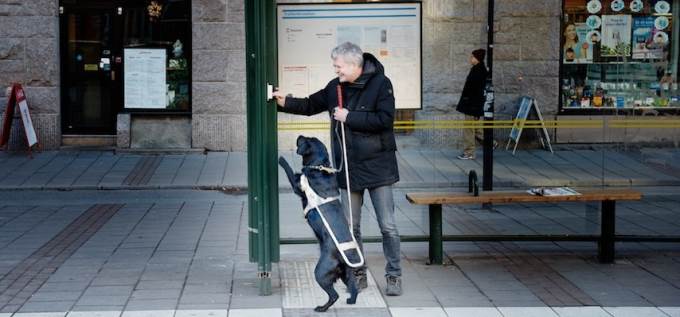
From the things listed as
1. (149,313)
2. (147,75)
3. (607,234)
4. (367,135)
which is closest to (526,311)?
Result: (367,135)

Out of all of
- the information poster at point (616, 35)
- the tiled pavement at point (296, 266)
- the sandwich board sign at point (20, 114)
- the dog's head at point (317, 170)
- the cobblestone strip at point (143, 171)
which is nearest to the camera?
the dog's head at point (317, 170)

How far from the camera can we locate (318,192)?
23.1ft

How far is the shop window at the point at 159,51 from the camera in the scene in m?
16.3

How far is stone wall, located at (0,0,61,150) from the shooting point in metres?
15.8

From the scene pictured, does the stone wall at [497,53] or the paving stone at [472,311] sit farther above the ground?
the stone wall at [497,53]

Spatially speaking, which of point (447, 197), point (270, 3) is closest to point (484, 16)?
→ point (447, 197)

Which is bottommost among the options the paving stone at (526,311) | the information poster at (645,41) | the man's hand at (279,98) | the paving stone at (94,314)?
the paving stone at (526,311)

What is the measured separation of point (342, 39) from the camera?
340 inches

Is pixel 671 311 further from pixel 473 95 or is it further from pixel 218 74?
pixel 218 74

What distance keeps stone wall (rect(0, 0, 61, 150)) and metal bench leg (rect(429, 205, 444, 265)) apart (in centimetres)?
890

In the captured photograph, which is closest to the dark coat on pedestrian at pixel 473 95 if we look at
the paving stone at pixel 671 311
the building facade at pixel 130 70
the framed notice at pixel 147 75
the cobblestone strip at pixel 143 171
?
the paving stone at pixel 671 311

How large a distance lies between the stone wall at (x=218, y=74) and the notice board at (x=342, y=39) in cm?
730

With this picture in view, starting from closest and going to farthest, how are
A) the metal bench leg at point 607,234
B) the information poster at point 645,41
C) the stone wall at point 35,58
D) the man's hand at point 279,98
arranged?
the man's hand at point 279,98 < the metal bench leg at point 607,234 < the information poster at point 645,41 < the stone wall at point 35,58

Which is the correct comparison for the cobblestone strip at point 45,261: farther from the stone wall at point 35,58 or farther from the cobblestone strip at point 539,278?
the stone wall at point 35,58
